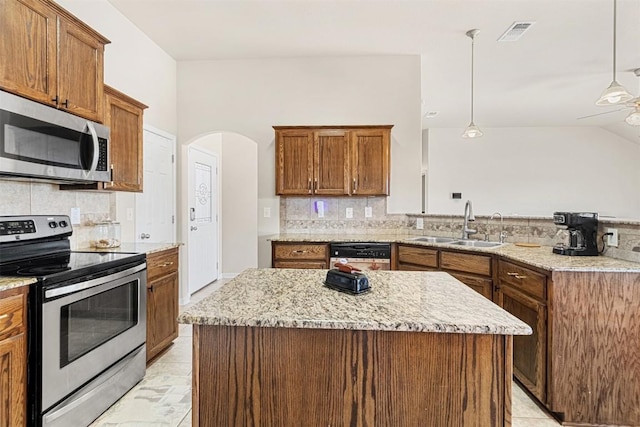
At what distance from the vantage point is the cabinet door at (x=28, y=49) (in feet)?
5.73

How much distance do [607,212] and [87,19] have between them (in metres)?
9.23

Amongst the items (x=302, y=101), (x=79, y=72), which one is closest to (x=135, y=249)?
(x=79, y=72)

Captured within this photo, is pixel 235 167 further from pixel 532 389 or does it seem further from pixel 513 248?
pixel 532 389

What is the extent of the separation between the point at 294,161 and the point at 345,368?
290cm

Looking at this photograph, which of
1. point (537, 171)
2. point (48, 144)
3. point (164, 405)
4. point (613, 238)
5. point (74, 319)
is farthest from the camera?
point (537, 171)

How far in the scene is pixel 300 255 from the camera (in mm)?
3594

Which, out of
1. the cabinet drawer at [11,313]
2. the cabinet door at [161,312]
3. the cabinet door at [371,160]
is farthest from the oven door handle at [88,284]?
the cabinet door at [371,160]

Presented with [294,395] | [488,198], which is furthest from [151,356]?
[488,198]

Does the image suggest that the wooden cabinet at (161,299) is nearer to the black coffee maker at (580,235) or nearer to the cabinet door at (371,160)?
the cabinet door at (371,160)

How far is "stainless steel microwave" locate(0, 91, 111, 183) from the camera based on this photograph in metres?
1.76

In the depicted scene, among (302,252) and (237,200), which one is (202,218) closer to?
(237,200)

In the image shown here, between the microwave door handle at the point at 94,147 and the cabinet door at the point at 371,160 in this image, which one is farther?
the cabinet door at the point at 371,160

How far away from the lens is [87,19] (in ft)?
9.20

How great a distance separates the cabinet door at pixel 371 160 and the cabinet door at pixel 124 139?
2.06 meters
